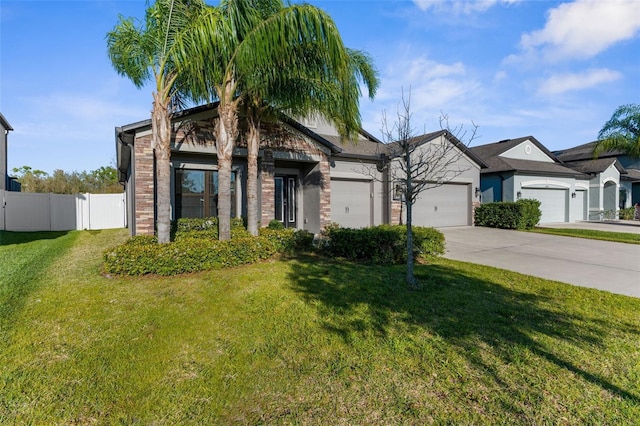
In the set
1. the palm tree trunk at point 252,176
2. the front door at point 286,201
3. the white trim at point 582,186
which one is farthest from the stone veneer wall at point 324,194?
the white trim at point 582,186

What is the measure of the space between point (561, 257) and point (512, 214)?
7240mm

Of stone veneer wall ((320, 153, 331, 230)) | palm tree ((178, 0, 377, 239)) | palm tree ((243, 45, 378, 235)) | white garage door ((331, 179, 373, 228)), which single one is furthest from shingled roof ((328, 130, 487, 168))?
palm tree ((178, 0, 377, 239))

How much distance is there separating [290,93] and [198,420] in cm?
755

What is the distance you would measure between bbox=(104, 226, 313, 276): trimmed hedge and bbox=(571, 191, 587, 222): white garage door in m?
21.3

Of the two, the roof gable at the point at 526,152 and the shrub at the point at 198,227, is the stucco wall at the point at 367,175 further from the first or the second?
the roof gable at the point at 526,152

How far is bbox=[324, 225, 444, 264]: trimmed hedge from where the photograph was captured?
25.6 feet

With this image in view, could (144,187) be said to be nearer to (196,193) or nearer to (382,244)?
(196,193)

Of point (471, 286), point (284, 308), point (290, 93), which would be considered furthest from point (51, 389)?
point (290, 93)

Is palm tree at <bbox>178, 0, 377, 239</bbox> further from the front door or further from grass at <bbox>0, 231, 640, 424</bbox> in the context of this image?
the front door

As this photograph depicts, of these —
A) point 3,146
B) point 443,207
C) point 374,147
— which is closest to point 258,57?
point 374,147

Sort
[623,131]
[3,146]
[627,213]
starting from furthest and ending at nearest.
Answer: [627,213]
[623,131]
[3,146]

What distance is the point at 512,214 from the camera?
50.4 ft

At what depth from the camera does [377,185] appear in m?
14.7

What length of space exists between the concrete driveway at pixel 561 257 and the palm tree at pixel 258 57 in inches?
223
